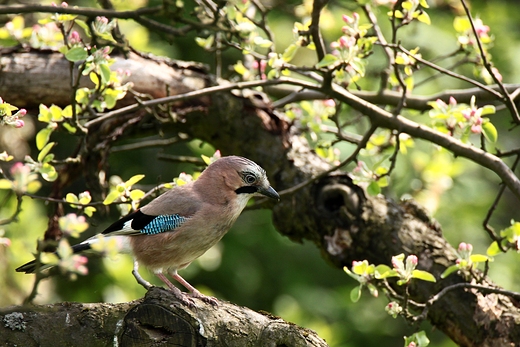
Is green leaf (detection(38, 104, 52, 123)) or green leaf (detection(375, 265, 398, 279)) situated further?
green leaf (detection(38, 104, 52, 123))

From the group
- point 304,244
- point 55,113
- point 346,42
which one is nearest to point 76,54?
point 55,113

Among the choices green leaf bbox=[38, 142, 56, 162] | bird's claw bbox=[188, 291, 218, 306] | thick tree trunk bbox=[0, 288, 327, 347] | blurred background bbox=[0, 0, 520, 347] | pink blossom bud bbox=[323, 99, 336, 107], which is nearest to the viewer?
thick tree trunk bbox=[0, 288, 327, 347]

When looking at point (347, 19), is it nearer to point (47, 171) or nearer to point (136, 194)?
point (136, 194)

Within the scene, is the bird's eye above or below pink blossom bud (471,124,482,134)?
below

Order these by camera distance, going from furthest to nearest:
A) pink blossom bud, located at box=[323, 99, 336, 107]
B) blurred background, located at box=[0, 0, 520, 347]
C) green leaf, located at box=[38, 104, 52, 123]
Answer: blurred background, located at box=[0, 0, 520, 347]
pink blossom bud, located at box=[323, 99, 336, 107]
green leaf, located at box=[38, 104, 52, 123]

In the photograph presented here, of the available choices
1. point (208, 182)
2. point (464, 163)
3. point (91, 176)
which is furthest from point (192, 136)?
point (464, 163)

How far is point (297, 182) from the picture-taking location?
16.0 ft

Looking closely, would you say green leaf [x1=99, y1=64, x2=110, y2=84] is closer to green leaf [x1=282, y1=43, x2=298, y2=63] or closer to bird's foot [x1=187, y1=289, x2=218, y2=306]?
green leaf [x1=282, y1=43, x2=298, y2=63]

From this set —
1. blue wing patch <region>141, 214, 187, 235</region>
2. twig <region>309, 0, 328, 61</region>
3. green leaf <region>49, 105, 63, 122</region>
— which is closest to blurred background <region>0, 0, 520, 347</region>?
twig <region>309, 0, 328, 61</region>

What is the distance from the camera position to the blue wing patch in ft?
12.7

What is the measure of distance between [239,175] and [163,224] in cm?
55

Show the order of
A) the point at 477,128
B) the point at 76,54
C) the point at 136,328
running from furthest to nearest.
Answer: the point at 477,128 < the point at 76,54 < the point at 136,328

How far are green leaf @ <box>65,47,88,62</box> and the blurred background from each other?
2.32 metres

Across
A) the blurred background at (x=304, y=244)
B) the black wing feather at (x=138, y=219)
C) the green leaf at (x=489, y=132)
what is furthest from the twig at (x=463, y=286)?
the blurred background at (x=304, y=244)
